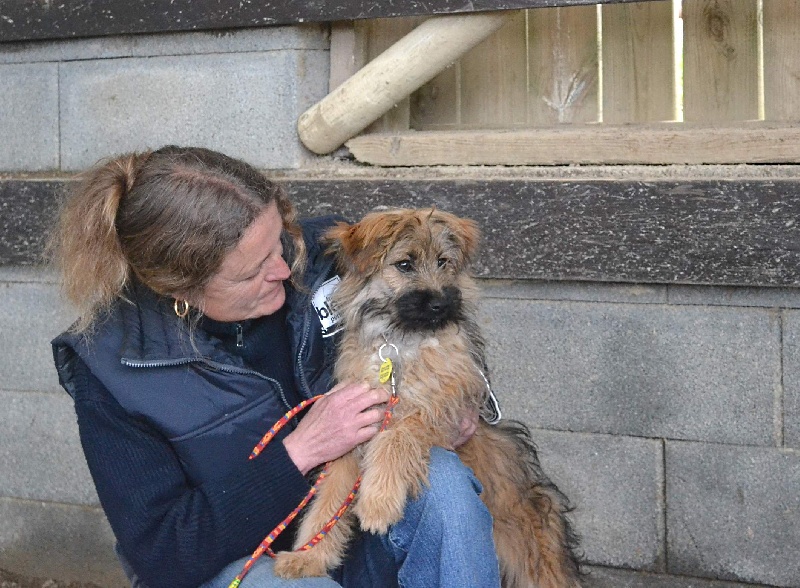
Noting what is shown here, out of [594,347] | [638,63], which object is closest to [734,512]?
[594,347]

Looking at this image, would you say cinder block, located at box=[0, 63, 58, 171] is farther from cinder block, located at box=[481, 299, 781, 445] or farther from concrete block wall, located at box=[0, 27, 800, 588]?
cinder block, located at box=[481, 299, 781, 445]

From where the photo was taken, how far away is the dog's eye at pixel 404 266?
3.09 metres

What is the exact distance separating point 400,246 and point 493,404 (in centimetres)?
66

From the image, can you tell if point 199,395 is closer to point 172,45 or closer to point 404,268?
point 404,268

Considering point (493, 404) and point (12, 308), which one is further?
point (12, 308)

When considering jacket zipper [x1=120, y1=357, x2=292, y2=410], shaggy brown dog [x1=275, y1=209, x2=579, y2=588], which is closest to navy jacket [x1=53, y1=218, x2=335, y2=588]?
jacket zipper [x1=120, y1=357, x2=292, y2=410]

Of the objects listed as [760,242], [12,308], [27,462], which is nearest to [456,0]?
[760,242]

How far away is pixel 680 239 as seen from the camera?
12.3ft

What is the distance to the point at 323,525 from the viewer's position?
2988 millimetres

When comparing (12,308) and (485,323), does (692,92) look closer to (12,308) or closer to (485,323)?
(485,323)

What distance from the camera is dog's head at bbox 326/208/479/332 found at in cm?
300

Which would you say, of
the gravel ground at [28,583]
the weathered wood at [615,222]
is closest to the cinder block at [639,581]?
the weathered wood at [615,222]

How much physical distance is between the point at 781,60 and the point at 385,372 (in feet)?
6.81

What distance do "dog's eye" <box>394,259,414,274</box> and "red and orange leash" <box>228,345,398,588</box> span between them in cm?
26
